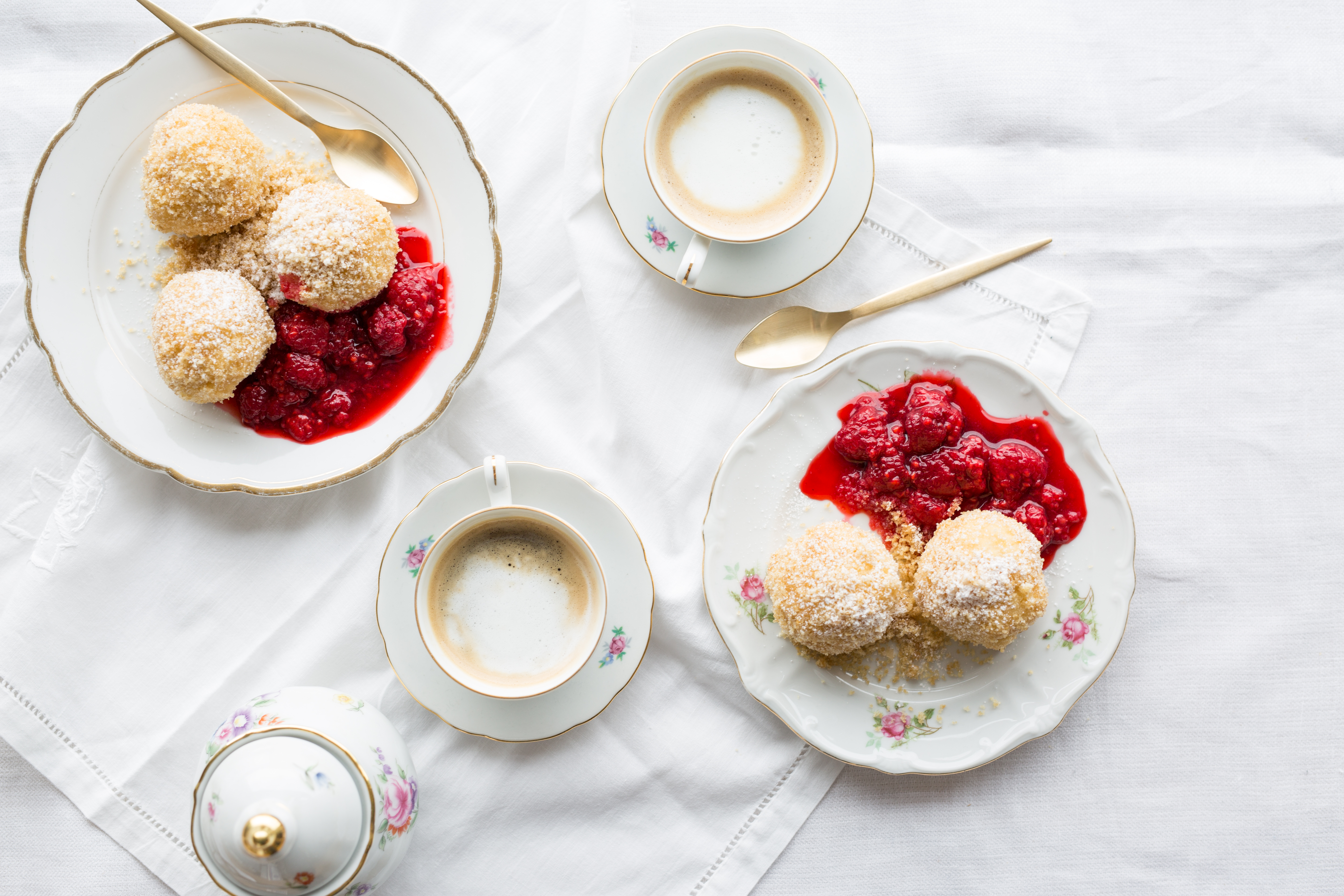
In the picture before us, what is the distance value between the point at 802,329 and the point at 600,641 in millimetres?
872

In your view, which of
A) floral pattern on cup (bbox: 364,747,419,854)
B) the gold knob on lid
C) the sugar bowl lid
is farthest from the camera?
floral pattern on cup (bbox: 364,747,419,854)

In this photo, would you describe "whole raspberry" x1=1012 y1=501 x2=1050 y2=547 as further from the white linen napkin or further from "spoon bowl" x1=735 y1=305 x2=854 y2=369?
"spoon bowl" x1=735 y1=305 x2=854 y2=369

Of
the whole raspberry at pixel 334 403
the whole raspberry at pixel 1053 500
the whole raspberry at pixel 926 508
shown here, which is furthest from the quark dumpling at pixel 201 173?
the whole raspberry at pixel 1053 500

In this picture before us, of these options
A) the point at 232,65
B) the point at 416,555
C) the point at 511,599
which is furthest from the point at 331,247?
the point at 511,599

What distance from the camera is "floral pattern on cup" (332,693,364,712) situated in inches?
69.7

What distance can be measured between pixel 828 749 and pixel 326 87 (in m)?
1.92

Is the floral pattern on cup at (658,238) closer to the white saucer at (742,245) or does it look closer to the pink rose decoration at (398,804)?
the white saucer at (742,245)

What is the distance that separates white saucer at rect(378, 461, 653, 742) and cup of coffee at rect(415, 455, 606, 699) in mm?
62

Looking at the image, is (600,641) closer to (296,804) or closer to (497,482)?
(497,482)


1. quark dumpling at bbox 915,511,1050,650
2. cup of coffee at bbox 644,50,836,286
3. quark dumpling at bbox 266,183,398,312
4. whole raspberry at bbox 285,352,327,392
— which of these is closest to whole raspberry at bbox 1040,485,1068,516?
quark dumpling at bbox 915,511,1050,650

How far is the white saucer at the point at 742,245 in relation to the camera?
1960mm

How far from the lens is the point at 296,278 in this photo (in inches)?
71.6

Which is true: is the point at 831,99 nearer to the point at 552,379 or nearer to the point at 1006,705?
the point at 552,379

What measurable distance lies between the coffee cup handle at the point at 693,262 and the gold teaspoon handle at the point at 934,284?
0.38 m
